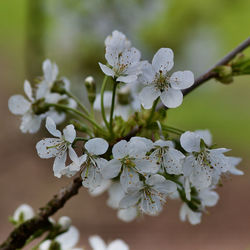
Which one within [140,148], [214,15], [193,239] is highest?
[214,15]

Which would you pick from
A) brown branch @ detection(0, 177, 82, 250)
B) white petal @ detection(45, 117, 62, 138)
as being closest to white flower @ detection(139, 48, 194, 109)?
white petal @ detection(45, 117, 62, 138)

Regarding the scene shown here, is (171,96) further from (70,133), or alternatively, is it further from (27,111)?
A: (27,111)

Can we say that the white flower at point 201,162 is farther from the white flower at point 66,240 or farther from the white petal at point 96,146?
the white flower at point 66,240

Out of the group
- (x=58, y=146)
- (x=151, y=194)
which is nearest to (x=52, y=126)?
(x=58, y=146)

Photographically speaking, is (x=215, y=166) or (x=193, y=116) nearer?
(x=215, y=166)

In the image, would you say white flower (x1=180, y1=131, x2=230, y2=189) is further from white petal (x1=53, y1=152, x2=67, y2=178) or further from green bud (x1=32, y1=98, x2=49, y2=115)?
green bud (x1=32, y1=98, x2=49, y2=115)

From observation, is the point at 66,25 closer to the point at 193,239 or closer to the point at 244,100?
the point at 193,239

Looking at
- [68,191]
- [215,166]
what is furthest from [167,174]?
[68,191]
